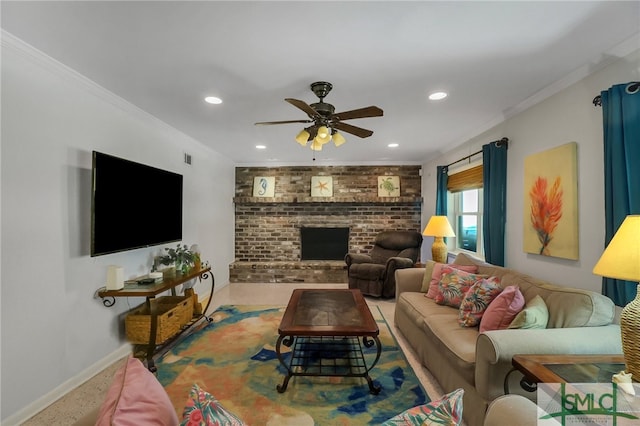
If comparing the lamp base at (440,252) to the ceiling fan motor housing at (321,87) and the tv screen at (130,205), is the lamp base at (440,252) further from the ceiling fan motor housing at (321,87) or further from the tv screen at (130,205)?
the tv screen at (130,205)

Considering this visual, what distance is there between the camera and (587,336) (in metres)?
1.60

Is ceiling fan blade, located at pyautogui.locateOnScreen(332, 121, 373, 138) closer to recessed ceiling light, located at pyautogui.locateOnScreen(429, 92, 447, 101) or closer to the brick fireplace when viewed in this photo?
recessed ceiling light, located at pyautogui.locateOnScreen(429, 92, 447, 101)

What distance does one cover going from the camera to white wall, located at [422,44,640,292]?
1982mm

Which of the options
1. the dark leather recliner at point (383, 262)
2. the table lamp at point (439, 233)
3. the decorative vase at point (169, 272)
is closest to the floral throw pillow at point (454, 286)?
the table lamp at point (439, 233)

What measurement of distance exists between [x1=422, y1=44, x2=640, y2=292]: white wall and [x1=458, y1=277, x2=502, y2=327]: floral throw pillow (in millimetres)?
581

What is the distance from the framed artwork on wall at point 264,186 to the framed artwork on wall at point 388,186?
2143mm

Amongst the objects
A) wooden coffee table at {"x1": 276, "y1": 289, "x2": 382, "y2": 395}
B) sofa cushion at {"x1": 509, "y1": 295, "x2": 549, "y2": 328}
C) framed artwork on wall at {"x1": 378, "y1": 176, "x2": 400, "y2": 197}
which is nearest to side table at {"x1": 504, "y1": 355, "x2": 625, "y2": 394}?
sofa cushion at {"x1": 509, "y1": 295, "x2": 549, "y2": 328}

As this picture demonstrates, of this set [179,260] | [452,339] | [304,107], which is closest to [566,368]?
[452,339]

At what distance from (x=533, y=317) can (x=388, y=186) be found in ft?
13.7

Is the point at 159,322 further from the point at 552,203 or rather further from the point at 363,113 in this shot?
the point at 552,203

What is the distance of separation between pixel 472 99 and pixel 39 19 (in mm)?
3109

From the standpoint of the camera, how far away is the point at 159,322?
2.63m

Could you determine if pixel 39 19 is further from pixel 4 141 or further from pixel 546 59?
pixel 546 59

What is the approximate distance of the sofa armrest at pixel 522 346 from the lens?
154cm
